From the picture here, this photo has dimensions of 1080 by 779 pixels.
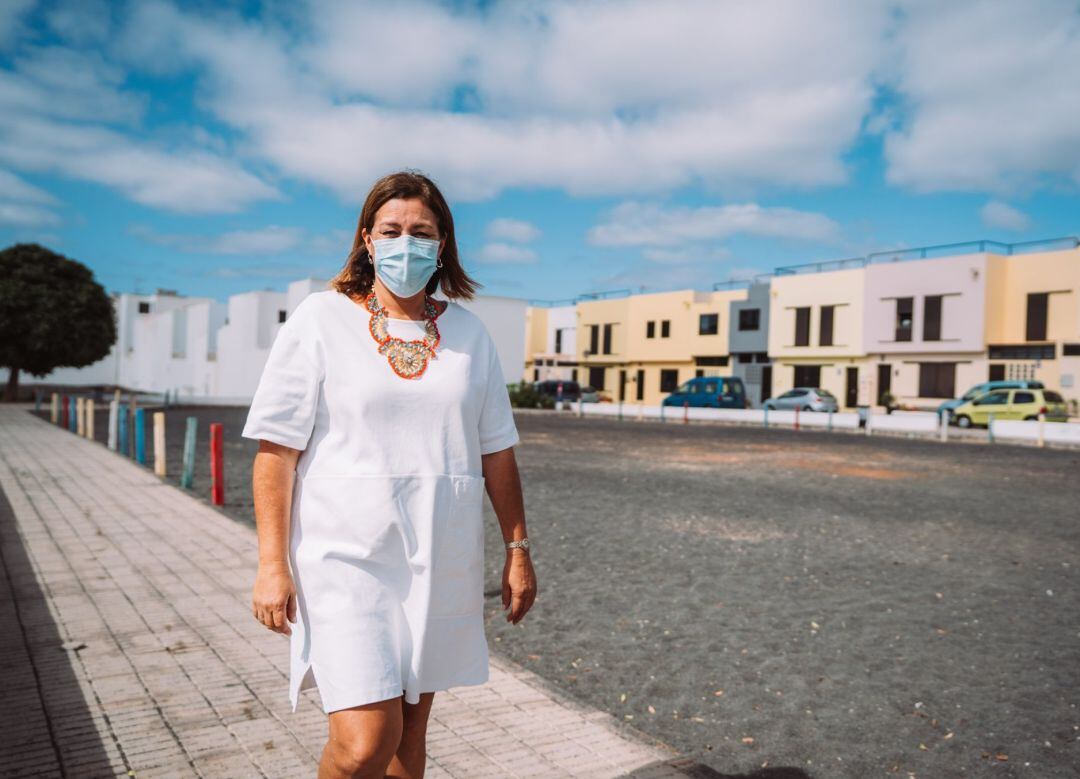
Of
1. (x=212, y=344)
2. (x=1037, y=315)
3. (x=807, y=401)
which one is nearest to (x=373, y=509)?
(x=807, y=401)

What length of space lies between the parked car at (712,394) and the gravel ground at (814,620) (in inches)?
911

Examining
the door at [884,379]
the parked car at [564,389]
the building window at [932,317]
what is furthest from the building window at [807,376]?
the parked car at [564,389]

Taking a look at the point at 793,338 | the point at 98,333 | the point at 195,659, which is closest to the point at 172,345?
the point at 98,333

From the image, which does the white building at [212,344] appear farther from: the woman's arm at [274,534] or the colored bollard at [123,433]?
the woman's arm at [274,534]

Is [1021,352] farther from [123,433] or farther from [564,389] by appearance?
[123,433]

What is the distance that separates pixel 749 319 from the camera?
47.0 meters

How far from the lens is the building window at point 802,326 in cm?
4384

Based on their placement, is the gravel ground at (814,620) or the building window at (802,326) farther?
the building window at (802,326)

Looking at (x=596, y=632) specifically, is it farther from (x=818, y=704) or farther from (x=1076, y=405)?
(x=1076, y=405)

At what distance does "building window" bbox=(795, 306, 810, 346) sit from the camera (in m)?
43.8

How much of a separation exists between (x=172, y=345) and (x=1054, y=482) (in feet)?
196

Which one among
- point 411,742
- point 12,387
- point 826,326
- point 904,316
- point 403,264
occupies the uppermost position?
point 904,316

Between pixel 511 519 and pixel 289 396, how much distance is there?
2.41 feet

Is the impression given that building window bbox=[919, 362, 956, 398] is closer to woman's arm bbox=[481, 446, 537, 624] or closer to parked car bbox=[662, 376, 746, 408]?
parked car bbox=[662, 376, 746, 408]
